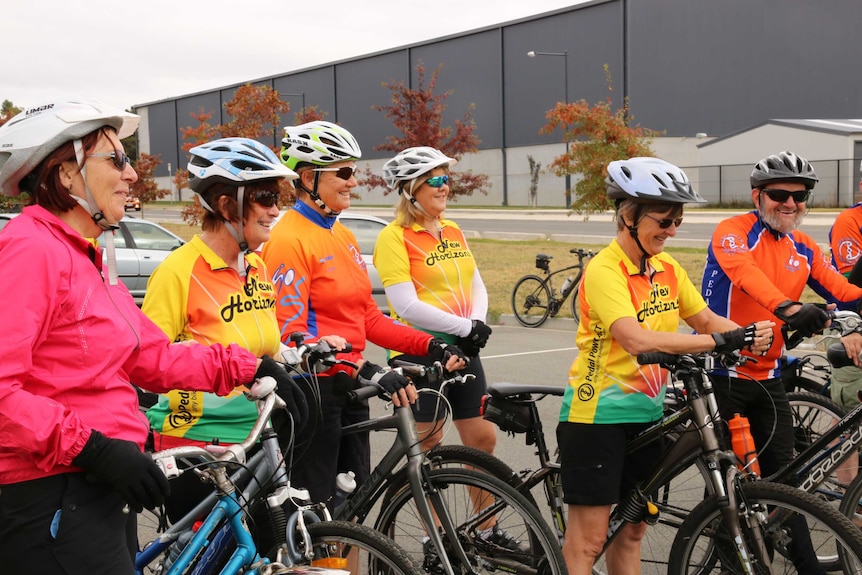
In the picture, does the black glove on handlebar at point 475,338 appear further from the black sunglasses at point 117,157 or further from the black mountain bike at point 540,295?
the black mountain bike at point 540,295

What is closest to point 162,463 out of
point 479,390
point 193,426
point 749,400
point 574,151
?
point 193,426

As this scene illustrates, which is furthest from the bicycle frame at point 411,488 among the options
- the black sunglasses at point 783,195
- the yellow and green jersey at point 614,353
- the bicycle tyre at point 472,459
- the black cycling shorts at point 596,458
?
the black sunglasses at point 783,195

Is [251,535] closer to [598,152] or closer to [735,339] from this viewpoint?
[735,339]

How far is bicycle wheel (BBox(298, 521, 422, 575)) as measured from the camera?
307cm

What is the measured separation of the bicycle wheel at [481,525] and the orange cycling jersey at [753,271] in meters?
1.45

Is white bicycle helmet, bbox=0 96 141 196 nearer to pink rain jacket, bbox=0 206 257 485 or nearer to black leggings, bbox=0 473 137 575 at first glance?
pink rain jacket, bbox=0 206 257 485

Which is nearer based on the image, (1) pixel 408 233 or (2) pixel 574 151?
(1) pixel 408 233

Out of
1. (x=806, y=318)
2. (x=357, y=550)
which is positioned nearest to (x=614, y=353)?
(x=806, y=318)

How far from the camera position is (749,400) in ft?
15.3

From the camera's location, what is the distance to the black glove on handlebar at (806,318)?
4.36m

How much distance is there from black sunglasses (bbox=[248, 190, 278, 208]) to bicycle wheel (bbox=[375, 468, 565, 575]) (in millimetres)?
1227

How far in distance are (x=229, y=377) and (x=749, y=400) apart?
2686 millimetres

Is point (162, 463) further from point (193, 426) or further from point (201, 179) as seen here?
point (201, 179)

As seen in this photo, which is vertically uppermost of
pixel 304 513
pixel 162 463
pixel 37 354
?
pixel 37 354
